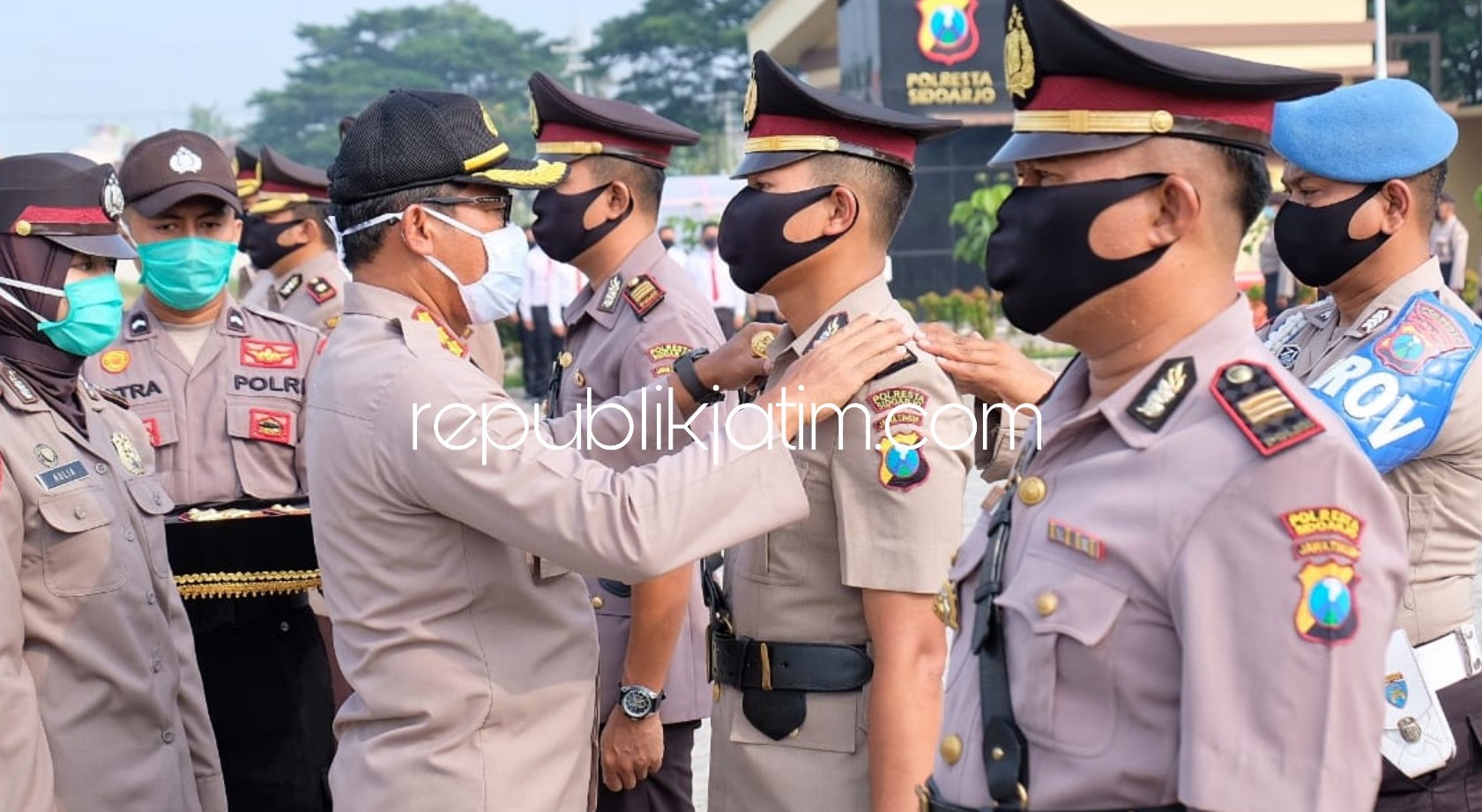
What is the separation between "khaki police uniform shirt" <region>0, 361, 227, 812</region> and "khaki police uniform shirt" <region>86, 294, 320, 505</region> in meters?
1.09

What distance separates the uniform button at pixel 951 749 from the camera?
2205 millimetres

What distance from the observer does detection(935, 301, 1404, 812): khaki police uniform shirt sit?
1835 millimetres

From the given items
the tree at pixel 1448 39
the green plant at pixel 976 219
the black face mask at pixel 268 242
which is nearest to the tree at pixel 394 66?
the tree at pixel 1448 39

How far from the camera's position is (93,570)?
130 inches

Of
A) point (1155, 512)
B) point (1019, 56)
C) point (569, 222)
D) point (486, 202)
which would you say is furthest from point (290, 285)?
point (1155, 512)

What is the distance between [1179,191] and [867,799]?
1.45 meters

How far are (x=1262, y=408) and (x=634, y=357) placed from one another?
2.39 m

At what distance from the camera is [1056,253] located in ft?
7.28

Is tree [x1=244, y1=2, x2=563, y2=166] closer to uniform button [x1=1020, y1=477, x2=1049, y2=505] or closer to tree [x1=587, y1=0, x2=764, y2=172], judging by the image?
tree [x1=587, y1=0, x2=764, y2=172]

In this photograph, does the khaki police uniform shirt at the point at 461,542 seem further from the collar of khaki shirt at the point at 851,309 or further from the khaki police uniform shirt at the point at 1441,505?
the khaki police uniform shirt at the point at 1441,505

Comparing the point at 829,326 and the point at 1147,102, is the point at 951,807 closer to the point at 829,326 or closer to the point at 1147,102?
the point at 1147,102

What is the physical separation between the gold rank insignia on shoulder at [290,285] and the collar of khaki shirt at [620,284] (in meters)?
2.88

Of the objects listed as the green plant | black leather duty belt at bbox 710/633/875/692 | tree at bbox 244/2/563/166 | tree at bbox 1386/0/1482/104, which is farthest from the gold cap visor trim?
tree at bbox 244/2/563/166

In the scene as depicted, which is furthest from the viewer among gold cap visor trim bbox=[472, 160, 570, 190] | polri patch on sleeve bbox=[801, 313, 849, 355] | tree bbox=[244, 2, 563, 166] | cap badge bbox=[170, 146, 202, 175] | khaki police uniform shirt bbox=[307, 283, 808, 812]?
tree bbox=[244, 2, 563, 166]
